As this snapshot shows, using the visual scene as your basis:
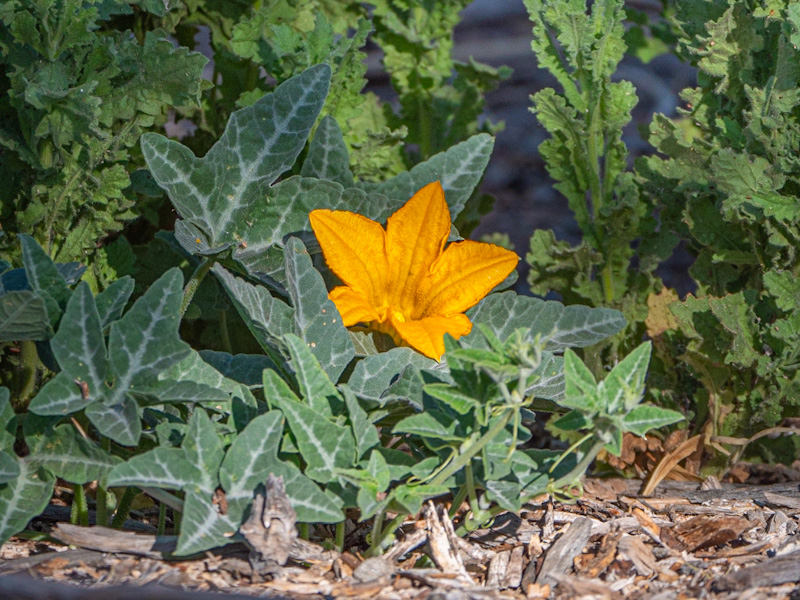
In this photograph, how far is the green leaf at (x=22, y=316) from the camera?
1487mm

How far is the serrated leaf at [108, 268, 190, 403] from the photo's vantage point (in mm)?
1459

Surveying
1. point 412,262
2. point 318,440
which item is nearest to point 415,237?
point 412,262

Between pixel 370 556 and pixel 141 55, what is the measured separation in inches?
46.3

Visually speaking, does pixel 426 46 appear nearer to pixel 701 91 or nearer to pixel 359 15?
pixel 359 15

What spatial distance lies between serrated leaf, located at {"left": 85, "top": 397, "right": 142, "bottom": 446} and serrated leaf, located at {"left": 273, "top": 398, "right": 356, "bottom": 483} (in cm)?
25

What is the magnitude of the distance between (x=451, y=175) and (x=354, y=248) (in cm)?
34

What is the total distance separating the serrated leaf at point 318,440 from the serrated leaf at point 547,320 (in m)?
0.46

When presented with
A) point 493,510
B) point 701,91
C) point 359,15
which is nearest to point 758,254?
point 701,91

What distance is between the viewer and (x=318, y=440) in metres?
1.45

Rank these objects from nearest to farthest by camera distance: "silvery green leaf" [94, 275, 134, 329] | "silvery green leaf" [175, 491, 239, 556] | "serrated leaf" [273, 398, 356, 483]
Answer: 1. "silvery green leaf" [175, 491, 239, 556]
2. "serrated leaf" [273, 398, 356, 483]
3. "silvery green leaf" [94, 275, 134, 329]

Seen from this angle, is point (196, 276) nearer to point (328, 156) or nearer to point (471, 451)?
point (328, 156)

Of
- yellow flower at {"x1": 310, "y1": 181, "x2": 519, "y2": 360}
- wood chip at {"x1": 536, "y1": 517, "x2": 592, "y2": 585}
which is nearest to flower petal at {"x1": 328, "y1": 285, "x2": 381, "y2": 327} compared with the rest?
yellow flower at {"x1": 310, "y1": 181, "x2": 519, "y2": 360}

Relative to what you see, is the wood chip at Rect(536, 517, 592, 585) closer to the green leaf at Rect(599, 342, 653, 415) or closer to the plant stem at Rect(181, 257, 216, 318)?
the green leaf at Rect(599, 342, 653, 415)

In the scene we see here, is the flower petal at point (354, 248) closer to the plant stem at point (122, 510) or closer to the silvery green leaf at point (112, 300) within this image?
the silvery green leaf at point (112, 300)
